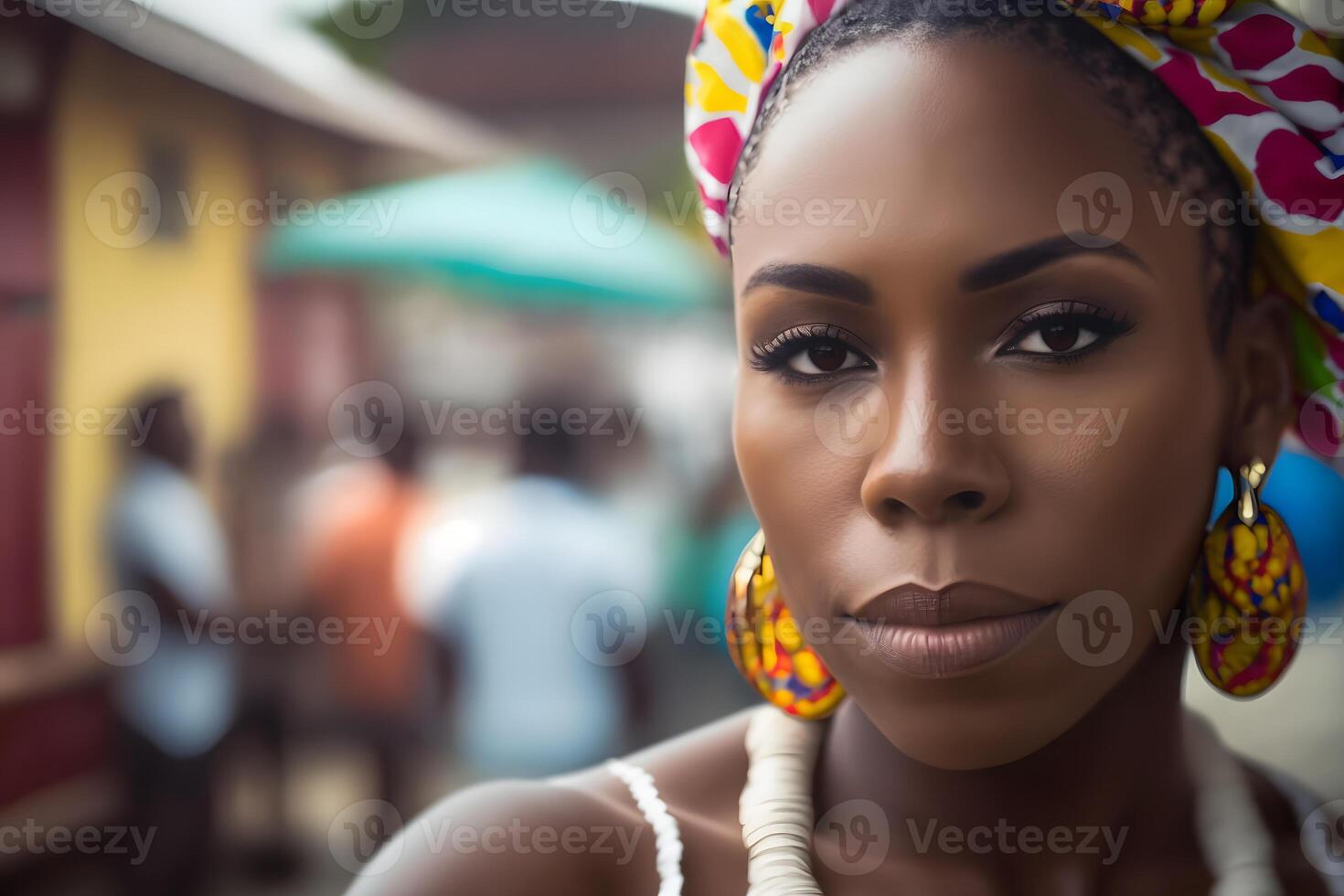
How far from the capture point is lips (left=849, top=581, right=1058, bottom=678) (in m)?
0.70

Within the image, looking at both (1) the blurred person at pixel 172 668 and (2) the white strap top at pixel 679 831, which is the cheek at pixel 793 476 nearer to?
(2) the white strap top at pixel 679 831

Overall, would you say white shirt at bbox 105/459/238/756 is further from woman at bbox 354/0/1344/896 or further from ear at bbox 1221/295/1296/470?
ear at bbox 1221/295/1296/470

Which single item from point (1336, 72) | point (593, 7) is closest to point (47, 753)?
point (593, 7)

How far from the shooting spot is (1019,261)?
714 millimetres

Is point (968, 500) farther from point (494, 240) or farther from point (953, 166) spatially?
point (494, 240)

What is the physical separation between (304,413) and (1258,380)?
2021mm

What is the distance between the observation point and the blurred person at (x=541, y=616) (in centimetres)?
202

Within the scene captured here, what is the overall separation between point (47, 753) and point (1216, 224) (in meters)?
2.47

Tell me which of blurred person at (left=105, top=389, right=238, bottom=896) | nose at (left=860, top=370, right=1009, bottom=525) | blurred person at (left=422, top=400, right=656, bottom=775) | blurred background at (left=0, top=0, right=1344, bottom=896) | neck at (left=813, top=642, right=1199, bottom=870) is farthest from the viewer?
blurred person at (left=105, top=389, right=238, bottom=896)

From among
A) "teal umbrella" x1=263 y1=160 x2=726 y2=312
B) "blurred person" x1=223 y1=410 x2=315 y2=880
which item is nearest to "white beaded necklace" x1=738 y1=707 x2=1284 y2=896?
"teal umbrella" x1=263 y1=160 x2=726 y2=312

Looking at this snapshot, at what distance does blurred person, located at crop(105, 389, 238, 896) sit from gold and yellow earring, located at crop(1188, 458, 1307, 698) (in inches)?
82.4

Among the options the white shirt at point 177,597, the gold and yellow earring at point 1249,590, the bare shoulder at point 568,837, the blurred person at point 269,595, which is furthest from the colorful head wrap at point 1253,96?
the white shirt at point 177,597

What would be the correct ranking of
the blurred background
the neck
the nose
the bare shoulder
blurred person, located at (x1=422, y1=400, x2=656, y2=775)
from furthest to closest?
1. the blurred background
2. blurred person, located at (x1=422, y1=400, x2=656, y2=775)
3. the neck
4. the bare shoulder
5. the nose

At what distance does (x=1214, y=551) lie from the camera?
2.91 ft
